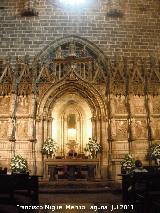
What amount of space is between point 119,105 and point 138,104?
3.30 ft

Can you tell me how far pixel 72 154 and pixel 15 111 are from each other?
363 cm

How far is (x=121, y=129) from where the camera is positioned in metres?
15.1

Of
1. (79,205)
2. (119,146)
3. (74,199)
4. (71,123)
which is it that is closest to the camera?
(79,205)

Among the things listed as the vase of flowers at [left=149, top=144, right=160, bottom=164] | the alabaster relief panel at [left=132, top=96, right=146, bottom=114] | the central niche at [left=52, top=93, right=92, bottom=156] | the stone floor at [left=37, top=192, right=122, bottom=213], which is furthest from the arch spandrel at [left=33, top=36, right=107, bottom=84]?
the stone floor at [left=37, top=192, right=122, bottom=213]

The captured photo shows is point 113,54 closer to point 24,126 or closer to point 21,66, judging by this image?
point 21,66

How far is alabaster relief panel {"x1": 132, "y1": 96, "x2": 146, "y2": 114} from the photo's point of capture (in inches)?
605

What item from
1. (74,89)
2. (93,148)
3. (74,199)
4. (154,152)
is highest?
(74,89)

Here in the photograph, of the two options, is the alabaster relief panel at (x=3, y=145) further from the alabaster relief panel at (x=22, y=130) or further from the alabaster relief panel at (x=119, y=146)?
the alabaster relief panel at (x=119, y=146)

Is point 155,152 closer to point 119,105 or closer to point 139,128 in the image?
point 139,128

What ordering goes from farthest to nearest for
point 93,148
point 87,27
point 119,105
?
point 87,27 < point 119,105 < point 93,148

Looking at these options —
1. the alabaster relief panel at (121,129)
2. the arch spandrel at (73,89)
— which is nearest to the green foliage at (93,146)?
the alabaster relief panel at (121,129)

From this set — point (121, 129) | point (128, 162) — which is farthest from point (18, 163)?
point (121, 129)

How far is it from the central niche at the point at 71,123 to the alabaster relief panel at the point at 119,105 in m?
1.73

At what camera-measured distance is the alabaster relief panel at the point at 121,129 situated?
1504 cm
